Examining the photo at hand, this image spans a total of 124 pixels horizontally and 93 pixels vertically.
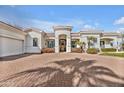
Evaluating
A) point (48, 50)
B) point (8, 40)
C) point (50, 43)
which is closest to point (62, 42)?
point (50, 43)

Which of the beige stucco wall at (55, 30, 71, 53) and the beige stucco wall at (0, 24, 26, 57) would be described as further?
the beige stucco wall at (55, 30, 71, 53)

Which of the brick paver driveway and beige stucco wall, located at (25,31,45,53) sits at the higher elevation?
beige stucco wall, located at (25,31,45,53)

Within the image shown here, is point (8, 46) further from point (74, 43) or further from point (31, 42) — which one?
point (74, 43)

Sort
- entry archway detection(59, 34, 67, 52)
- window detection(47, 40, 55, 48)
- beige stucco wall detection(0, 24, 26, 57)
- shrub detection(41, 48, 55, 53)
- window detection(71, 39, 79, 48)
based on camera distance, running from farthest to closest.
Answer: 1. window detection(47, 40, 55, 48)
2. window detection(71, 39, 79, 48)
3. entry archway detection(59, 34, 67, 52)
4. shrub detection(41, 48, 55, 53)
5. beige stucco wall detection(0, 24, 26, 57)

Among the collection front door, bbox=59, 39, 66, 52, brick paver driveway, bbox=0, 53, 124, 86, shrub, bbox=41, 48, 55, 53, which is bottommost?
brick paver driveway, bbox=0, 53, 124, 86

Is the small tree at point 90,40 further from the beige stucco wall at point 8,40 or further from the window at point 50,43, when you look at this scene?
the beige stucco wall at point 8,40

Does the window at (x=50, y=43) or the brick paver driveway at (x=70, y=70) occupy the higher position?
the window at (x=50, y=43)

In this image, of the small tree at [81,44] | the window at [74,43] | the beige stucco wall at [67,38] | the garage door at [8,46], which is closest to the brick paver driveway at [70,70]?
the garage door at [8,46]

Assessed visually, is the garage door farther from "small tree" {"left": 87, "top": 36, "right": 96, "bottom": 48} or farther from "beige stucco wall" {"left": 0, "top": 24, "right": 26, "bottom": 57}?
"small tree" {"left": 87, "top": 36, "right": 96, "bottom": 48}

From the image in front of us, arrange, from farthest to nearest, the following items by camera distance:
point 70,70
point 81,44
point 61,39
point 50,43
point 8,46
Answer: point 50,43 < point 61,39 < point 81,44 < point 8,46 < point 70,70

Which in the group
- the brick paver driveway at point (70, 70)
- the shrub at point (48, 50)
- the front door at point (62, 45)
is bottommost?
the brick paver driveway at point (70, 70)

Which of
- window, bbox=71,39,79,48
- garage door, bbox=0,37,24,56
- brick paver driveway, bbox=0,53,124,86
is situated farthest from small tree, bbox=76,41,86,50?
brick paver driveway, bbox=0,53,124,86

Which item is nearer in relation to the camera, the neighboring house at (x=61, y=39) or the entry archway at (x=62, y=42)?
the neighboring house at (x=61, y=39)
